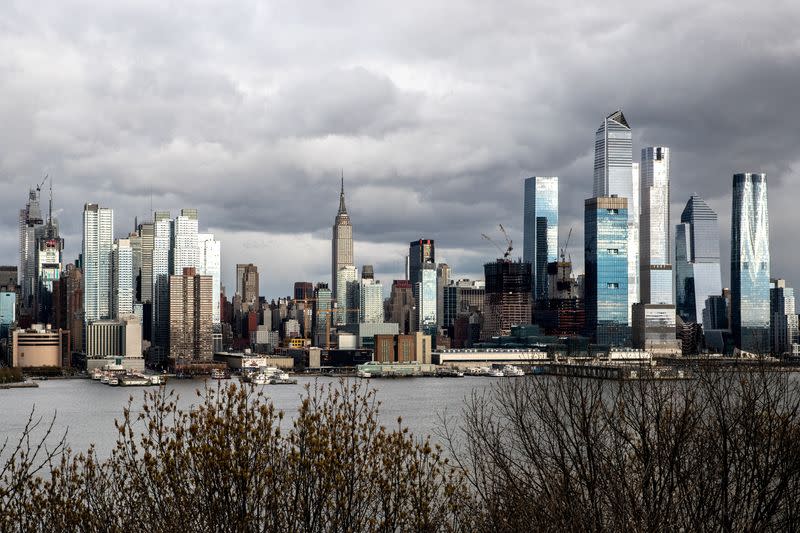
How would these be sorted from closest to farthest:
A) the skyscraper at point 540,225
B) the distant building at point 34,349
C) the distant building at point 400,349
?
the distant building at point 400,349 → the distant building at point 34,349 → the skyscraper at point 540,225

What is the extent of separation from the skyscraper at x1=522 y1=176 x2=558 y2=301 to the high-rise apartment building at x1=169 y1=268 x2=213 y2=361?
217 feet

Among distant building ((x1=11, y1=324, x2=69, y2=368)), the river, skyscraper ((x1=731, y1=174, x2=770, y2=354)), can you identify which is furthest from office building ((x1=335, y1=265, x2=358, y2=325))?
the river

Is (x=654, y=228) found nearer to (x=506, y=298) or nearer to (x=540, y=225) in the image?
(x=540, y=225)

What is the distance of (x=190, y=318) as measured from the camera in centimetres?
11212

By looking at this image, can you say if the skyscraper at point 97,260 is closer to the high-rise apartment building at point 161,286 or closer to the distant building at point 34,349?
the high-rise apartment building at point 161,286

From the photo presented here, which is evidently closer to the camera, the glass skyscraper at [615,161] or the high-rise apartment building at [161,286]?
the high-rise apartment building at [161,286]

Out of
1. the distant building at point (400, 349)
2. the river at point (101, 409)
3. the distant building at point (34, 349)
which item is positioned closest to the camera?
the river at point (101, 409)

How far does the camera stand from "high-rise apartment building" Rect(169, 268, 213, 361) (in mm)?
109125

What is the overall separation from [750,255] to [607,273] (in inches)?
1024

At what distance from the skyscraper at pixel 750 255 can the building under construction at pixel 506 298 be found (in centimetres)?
2747

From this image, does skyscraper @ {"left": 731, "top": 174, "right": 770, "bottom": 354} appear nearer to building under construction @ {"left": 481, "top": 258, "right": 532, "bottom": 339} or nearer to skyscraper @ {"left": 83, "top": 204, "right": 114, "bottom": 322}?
building under construction @ {"left": 481, "top": 258, "right": 532, "bottom": 339}

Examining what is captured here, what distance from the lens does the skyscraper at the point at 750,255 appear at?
132 metres

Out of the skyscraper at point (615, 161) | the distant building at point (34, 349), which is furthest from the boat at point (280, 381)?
the skyscraper at point (615, 161)

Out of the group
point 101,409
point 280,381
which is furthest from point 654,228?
point 101,409
